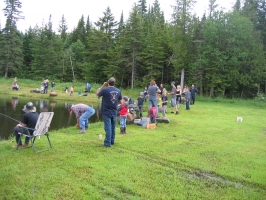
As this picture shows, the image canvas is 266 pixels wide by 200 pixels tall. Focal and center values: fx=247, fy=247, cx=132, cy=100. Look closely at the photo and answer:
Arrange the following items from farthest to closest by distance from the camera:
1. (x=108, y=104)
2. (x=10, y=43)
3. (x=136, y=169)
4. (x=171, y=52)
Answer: (x=10, y=43) < (x=171, y=52) < (x=108, y=104) < (x=136, y=169)

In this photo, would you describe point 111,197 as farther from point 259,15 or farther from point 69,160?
point 259,15

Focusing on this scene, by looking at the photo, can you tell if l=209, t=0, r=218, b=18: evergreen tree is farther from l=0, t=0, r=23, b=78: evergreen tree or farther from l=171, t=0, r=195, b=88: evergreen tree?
l=0, t=0, r=23, b=78: evergreen tree

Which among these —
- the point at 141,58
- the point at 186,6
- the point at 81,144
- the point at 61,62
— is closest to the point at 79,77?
the point at 61,62

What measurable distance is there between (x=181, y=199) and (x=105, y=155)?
2.30 m

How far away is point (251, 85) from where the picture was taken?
28.0 metres

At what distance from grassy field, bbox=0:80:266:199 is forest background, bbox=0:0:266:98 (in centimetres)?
2142

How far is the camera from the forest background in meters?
26.8

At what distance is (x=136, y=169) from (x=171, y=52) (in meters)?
32.0

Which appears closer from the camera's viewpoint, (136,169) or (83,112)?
(136,169)

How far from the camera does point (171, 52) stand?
3522cm

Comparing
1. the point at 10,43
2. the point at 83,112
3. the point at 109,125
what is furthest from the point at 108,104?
the point at 10,43

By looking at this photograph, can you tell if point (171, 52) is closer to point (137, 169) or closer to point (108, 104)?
point (108, 104)

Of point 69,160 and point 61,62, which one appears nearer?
point 69,160

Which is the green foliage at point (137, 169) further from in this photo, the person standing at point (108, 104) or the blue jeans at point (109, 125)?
the person standing at point (108, 104)
